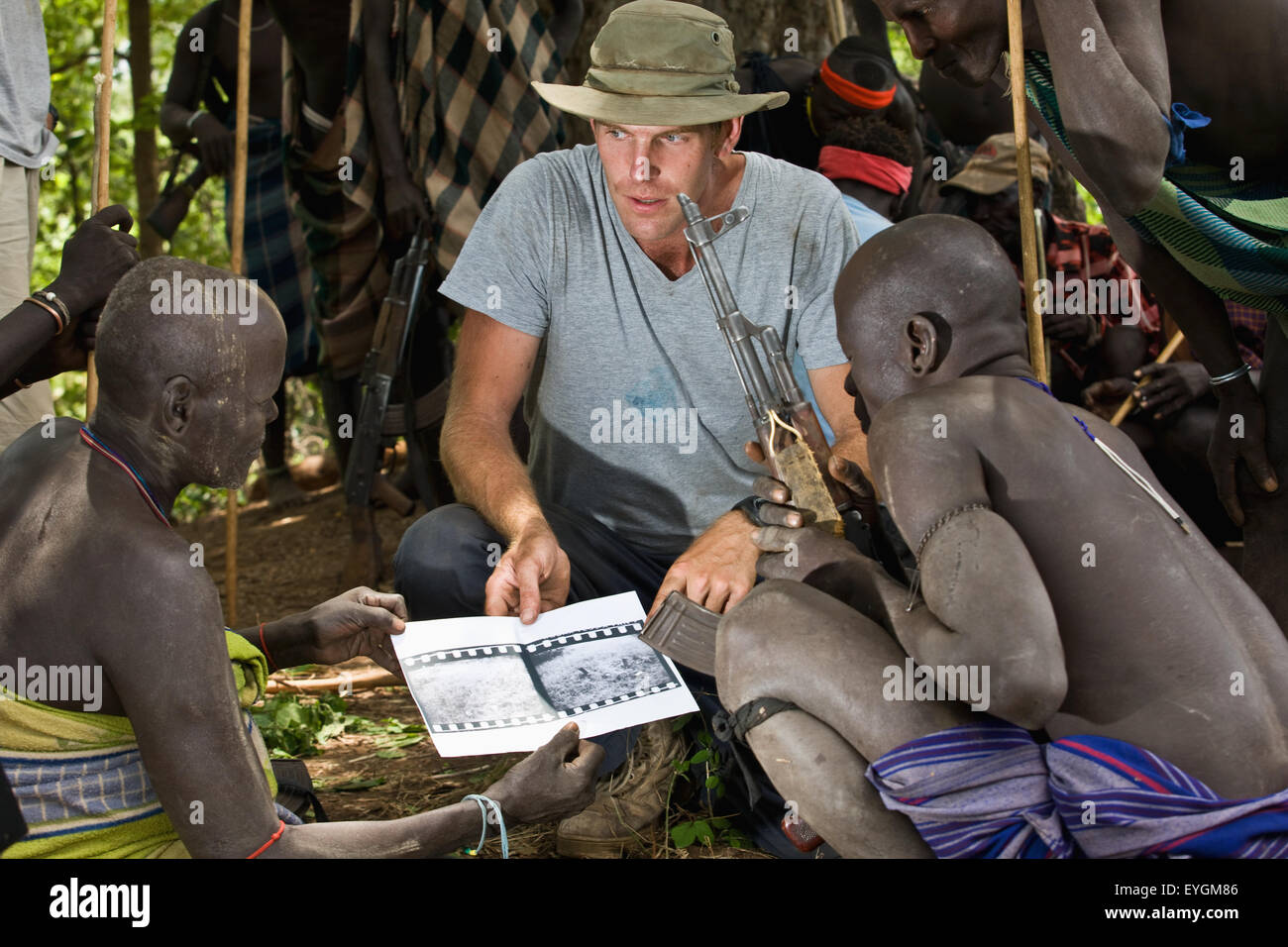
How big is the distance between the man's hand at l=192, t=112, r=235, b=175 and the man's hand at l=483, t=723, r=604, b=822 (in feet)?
12.9

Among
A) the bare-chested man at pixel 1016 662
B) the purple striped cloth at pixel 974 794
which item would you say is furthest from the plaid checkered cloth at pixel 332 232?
the purple striped cloth at pixel 974 794

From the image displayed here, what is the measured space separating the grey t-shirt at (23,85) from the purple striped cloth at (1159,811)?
9.25 ft

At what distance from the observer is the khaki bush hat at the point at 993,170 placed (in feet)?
14.4

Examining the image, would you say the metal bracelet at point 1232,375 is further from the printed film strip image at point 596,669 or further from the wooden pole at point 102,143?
the wooden pole at point 102,143

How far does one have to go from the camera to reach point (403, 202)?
14.9 feet

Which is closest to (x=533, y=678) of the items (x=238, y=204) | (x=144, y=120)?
(x=238, y=204)

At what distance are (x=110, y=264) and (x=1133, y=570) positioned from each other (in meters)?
1.90

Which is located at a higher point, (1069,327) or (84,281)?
(84,281)

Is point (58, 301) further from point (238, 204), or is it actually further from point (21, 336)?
point (238, 204)

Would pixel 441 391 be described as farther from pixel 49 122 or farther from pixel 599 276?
pixel 599 276

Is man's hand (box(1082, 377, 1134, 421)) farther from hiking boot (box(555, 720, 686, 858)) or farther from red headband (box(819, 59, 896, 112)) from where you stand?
hiking boot (box(555, 720, 686, 858))

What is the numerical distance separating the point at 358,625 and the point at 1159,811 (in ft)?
4.34

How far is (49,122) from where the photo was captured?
11.6 feet

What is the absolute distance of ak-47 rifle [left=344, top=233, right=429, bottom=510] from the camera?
4543 mm
